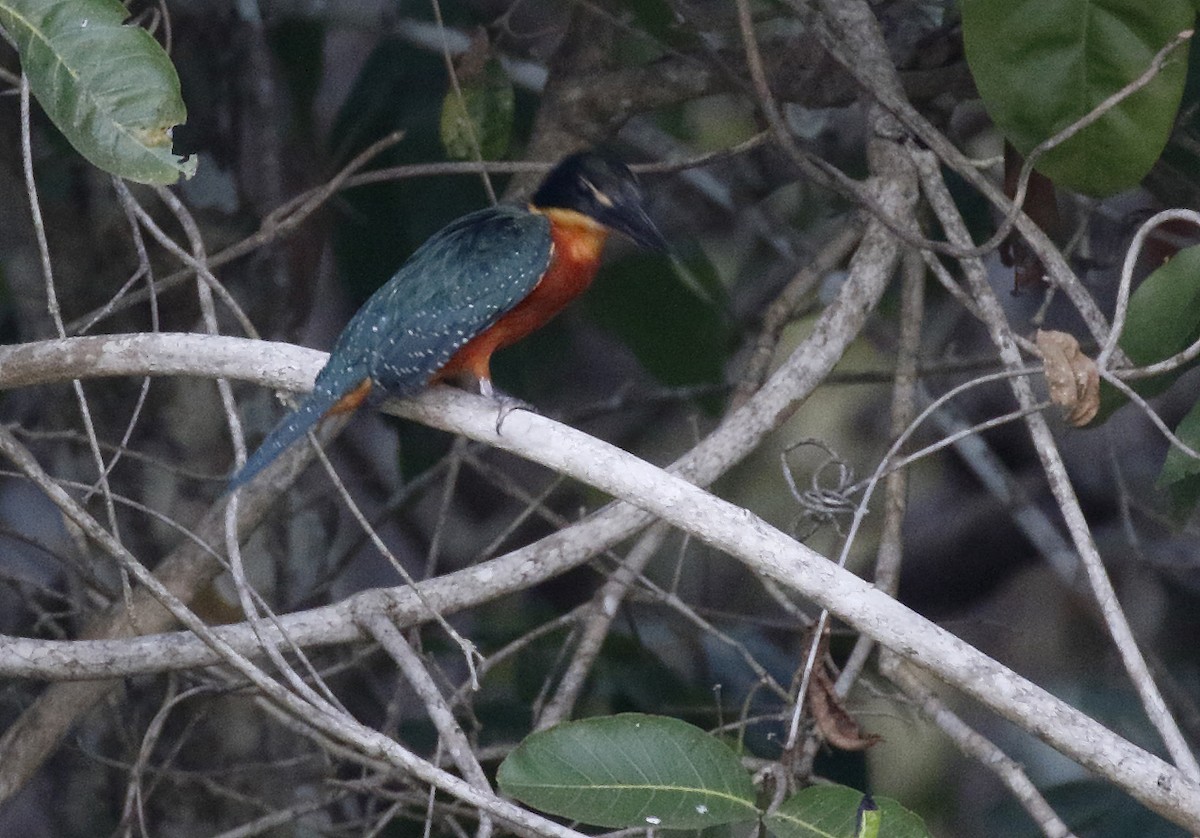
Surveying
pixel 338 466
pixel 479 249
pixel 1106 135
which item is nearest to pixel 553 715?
pixel 479 249

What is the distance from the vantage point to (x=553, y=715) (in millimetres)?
Answer: 2660

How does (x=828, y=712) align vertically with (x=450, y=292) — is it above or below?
below

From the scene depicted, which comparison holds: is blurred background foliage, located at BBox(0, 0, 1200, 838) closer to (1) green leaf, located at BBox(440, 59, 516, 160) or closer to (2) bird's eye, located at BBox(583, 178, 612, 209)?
(1) green leaf, located at BBox(440, 59, 516, 160)

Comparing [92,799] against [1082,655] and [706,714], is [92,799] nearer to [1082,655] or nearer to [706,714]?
[706,714]

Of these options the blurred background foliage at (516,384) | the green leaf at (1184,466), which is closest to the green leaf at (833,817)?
the blurred background foliage at (516,384)

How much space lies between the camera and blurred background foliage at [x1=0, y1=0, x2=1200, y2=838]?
3.25 metres

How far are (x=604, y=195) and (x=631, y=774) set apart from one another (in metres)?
1.35

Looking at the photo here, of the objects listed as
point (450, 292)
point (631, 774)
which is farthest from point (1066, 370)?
point (450, 292)

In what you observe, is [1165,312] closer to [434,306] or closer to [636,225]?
[636,225]

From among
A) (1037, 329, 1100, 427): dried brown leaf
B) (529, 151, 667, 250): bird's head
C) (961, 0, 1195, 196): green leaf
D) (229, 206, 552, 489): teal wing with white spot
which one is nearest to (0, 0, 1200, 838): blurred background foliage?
(529, 151, 667, 250): bird's head

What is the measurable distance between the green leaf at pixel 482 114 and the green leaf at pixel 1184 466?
173 centimetres

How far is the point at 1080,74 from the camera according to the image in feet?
7.66

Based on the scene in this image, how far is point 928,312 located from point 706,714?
1770 millimetres

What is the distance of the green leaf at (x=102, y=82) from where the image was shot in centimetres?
192
